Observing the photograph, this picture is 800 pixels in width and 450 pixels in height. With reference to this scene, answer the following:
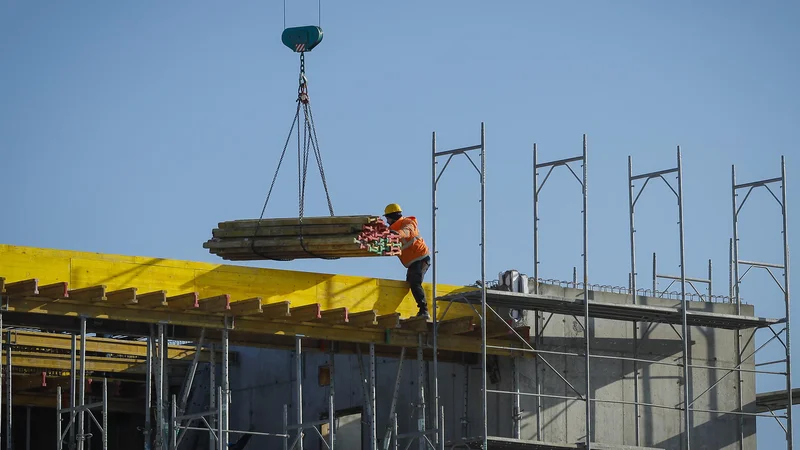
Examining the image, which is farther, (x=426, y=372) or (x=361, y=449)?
(x=361, y=449)

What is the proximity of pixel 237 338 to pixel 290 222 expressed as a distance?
2794mm

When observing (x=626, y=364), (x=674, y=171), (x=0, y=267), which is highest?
(x=674, y=171)

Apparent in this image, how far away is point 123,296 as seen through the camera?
23000 mm

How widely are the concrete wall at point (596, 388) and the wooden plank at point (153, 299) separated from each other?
6.18 metres

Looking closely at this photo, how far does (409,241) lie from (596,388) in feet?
17.2

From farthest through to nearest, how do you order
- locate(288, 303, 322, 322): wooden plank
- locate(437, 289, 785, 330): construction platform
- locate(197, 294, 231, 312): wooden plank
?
locate(437, 289, 785, 330): construction platform < locate(288, 303, 322, 322): wooden plank < locate(197, 294, 231, 312): wooden plank

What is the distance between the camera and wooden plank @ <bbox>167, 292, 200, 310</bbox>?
23.5 meters

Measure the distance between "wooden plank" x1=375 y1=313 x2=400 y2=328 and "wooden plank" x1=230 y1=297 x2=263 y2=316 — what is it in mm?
2488

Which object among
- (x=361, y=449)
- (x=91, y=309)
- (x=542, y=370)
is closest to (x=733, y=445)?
(x=542, y=370)

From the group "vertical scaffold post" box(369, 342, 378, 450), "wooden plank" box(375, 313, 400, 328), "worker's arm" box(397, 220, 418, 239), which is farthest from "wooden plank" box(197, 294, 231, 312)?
"worker's arm" box(397, 220, 418, 239)

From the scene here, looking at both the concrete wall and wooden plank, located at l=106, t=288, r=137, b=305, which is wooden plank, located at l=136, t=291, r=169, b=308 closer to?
wooden plank, located at l=106, t=288, r=137, b=305

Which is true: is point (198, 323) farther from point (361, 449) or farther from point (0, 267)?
point (361, 449)

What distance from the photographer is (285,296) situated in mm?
25469

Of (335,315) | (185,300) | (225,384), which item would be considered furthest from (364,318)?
(185,300)
